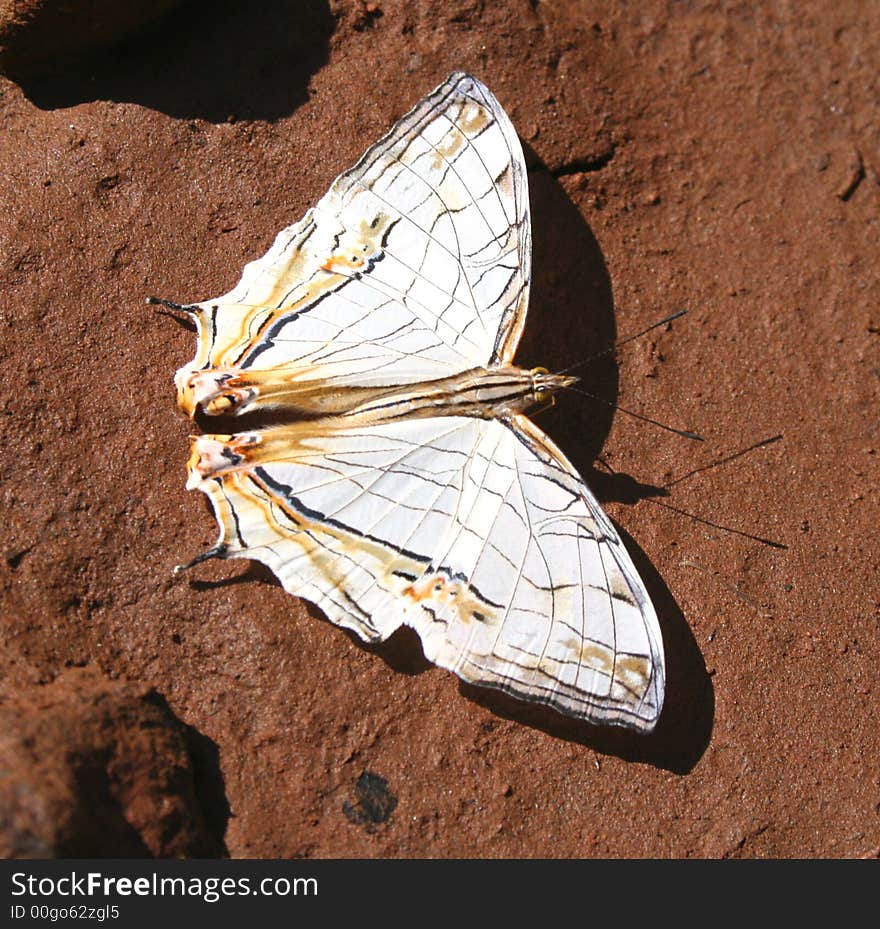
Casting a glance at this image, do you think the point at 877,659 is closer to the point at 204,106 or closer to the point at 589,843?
the point at 589,843

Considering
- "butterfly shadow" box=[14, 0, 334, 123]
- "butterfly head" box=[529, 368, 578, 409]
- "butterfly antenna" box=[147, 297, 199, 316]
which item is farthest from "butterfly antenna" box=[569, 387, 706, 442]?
"butterfly shadow" box=[14, 0, 334, 123]

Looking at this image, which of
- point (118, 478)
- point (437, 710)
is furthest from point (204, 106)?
point (437, 710)

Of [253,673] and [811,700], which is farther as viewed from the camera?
[811,700]

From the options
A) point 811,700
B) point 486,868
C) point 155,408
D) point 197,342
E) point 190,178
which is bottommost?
point 486,868

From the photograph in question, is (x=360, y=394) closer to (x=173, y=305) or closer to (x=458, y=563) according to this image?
(x=458, y=563)

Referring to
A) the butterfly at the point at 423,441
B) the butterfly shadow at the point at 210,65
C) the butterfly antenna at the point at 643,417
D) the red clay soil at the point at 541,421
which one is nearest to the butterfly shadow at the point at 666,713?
the red clay soil at the point at 541,421

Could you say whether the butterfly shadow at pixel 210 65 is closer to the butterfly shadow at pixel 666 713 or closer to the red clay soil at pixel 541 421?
the red clay soil at pixel 541 421

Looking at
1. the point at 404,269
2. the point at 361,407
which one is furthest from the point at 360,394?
the point at 404,269
